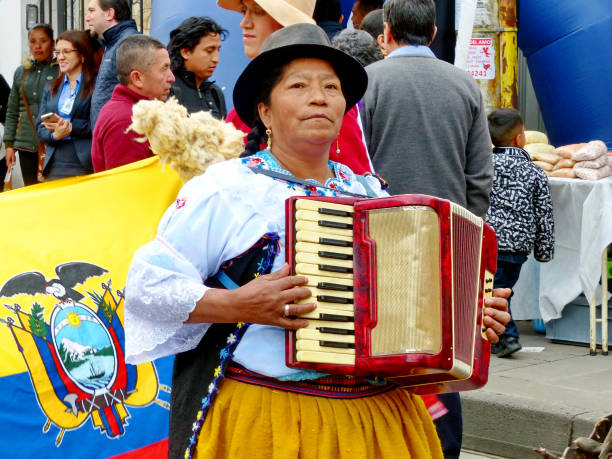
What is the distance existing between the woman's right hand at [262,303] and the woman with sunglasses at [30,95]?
Result: 7713 millimetres

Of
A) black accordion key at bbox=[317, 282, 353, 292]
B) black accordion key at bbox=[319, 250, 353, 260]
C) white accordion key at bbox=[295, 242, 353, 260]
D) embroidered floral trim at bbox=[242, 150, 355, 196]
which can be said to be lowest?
black accordion key at bbox=[317, 282, 353, 292]

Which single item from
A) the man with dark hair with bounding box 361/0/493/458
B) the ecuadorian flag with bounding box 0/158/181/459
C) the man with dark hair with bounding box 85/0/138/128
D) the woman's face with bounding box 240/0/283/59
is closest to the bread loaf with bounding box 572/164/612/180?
the man with dark hair with bounding box 361/0/493/458

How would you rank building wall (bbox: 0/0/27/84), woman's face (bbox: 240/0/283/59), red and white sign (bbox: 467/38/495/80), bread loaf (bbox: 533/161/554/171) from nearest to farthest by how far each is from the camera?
woman's face (bbox: 240/0/283/59), bread loaf (bbox: 533/161/554/171), red and white sign (bbox: 467/38/495/80), building wall (bbox: 0/0/27/84)

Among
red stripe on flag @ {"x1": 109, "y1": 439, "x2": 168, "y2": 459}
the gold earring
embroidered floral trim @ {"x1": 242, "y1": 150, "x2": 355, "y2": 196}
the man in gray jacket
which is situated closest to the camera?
embroidered floral trim @ {"x1": 242, "y1": 150, "x2": 355, "y2": 196}

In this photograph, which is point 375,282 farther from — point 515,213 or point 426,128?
point 515,213

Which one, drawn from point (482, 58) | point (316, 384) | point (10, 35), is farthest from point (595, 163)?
point (10, 35)

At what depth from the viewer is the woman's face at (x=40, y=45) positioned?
9750 mm

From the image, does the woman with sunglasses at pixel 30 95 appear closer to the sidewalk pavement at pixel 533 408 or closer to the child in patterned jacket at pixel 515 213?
the child in patterned jacket at pixel 515 213

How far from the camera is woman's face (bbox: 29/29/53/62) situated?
9750 millimetres

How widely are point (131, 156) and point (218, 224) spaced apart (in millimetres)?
2702

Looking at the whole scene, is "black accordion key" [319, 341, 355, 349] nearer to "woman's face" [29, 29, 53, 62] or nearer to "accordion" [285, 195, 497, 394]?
"accordion" [285, 195, 497, 394]

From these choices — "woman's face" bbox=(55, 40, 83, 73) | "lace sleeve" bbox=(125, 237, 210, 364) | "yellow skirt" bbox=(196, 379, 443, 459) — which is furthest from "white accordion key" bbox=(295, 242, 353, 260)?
"woman's face" bbox=(55, 40, 83, 73)

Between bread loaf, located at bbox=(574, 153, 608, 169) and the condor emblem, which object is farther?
bread loaf, located at bbox=(574, 153, 608, 169)

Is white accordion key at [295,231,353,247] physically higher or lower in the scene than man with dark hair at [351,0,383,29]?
lower
